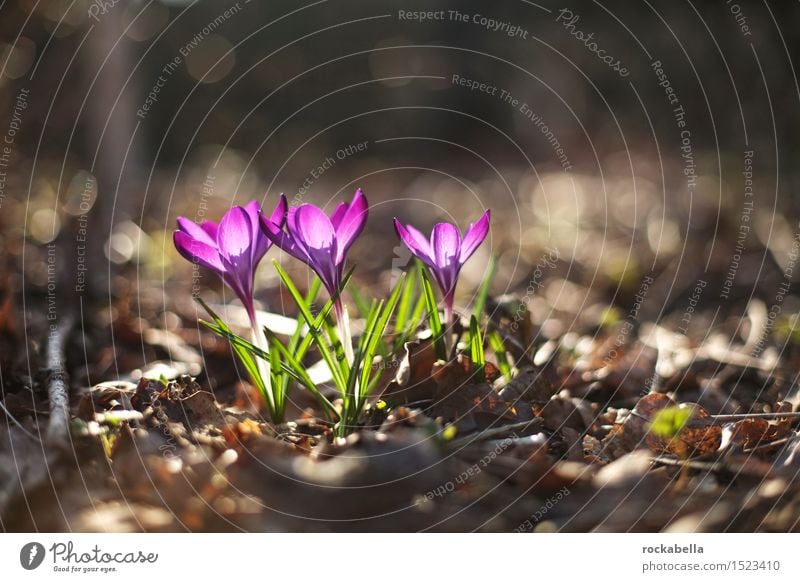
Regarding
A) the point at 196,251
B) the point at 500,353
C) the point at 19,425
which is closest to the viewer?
the point at 196,251

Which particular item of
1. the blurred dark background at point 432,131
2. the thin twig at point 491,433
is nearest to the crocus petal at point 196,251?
the thin twig at point 491,433

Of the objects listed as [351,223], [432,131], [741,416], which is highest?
[432,131]

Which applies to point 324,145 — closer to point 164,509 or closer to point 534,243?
point 534,243

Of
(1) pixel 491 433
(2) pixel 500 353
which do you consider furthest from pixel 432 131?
(1) pixel 491 433

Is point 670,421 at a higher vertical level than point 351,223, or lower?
lower

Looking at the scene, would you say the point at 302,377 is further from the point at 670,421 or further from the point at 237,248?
the point at 670,421

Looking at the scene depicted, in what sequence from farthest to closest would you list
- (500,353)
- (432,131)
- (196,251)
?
(432,131) < (500,353) < (196,251)

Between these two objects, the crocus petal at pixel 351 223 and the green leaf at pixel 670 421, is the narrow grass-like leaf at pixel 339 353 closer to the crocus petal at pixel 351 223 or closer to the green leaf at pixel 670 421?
the crocus petal at pixel 351 223
